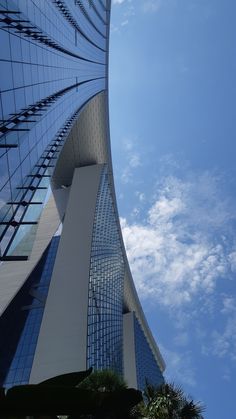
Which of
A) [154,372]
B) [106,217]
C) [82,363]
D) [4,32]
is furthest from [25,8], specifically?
[154,372]

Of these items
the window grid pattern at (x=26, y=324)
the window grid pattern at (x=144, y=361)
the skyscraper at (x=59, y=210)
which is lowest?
the window grid pattern at (x=144, y=361)

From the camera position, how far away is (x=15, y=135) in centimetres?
1498

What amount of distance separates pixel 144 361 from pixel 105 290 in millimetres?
26953

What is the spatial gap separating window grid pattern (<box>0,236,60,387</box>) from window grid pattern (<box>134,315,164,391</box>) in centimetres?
2262

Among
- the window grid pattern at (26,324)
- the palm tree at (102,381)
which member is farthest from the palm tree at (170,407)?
the window grid pattern at (26,324)

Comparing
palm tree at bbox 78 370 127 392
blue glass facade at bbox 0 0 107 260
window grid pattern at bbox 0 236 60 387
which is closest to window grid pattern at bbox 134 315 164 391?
window grid pattern at bbox 0 236 60 387

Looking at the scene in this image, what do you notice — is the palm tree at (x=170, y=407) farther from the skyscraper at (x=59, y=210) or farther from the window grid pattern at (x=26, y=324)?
the window grid pattern at (x=26, y=324)

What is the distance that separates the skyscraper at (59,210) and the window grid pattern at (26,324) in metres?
0.14

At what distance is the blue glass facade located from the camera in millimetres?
14016

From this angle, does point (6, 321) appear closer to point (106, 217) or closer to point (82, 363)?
point (82, 363)

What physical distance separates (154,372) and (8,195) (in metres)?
75.3

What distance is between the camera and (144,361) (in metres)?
78.1

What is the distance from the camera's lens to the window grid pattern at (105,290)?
157 ft

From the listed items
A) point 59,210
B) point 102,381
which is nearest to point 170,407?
point 102,381
